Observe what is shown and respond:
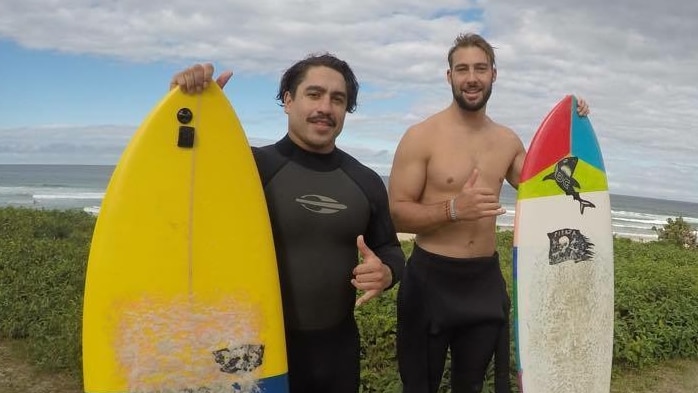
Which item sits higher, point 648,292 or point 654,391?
point 648,292

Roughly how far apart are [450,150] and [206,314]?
53.9 inches

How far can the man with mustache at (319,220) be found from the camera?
2340 mm

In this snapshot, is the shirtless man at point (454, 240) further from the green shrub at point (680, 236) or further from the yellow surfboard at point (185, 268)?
the green shrub at point (680, 236)

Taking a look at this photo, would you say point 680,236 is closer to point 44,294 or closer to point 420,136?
point 420,136

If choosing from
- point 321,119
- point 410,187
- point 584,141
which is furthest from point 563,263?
point 321,119

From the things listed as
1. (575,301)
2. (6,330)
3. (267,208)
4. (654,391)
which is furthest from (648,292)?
(6,330)

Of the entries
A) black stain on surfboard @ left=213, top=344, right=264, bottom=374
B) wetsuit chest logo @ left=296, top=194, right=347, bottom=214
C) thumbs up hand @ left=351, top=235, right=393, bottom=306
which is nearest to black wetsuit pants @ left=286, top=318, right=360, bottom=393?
black stain on surfboard @ left=213, top=344, right=264, bottom=374

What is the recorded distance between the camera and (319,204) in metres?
2.35

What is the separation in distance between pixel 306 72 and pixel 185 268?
950mm

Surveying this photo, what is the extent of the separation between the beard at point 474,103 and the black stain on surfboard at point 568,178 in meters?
0.62

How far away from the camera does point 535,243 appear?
3180mm

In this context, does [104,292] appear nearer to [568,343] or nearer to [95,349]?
[95,349]

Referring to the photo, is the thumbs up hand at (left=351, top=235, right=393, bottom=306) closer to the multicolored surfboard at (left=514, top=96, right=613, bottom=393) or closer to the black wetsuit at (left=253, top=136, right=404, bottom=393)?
the black wetsuit at (left=253, top=136, right=404, bottom=393)

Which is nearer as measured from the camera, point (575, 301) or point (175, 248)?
point (175, 248)
